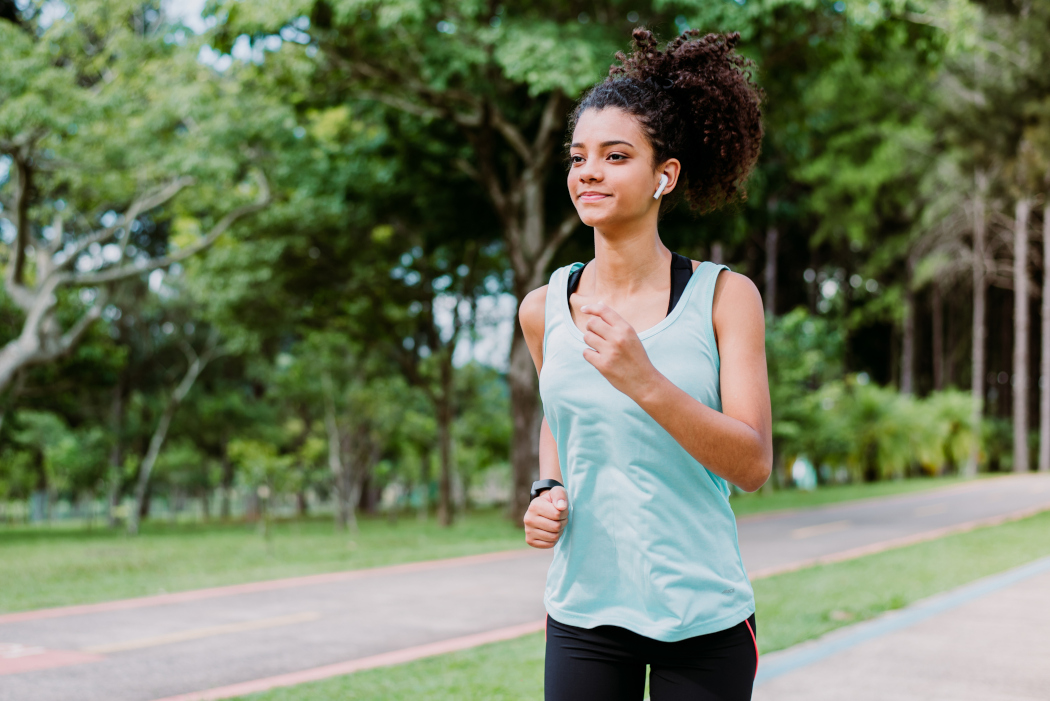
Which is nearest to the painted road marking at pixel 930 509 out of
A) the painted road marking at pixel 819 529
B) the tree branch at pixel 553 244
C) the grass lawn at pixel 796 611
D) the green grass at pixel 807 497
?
the painted road marking at pixel 819 529

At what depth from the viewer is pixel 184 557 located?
48.1ft

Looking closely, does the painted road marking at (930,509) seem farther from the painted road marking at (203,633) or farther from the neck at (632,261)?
the neck at (632,261)

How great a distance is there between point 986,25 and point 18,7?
18317 millimetres

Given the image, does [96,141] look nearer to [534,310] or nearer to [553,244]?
[553,244]

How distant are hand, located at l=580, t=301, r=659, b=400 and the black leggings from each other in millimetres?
507

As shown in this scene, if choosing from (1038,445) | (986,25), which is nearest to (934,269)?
(1038,445)

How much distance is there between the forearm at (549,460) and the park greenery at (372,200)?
183 centimetres

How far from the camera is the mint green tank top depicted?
1.67 m

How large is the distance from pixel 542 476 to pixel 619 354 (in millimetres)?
479

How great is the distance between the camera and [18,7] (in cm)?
1642

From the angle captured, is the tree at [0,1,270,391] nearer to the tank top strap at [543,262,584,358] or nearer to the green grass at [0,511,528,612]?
the green grass at [0,511,528,612]

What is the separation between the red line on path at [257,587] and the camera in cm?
899

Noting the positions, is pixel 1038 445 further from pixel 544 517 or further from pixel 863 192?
pixel 544 517

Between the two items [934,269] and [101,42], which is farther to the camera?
[934,269]
